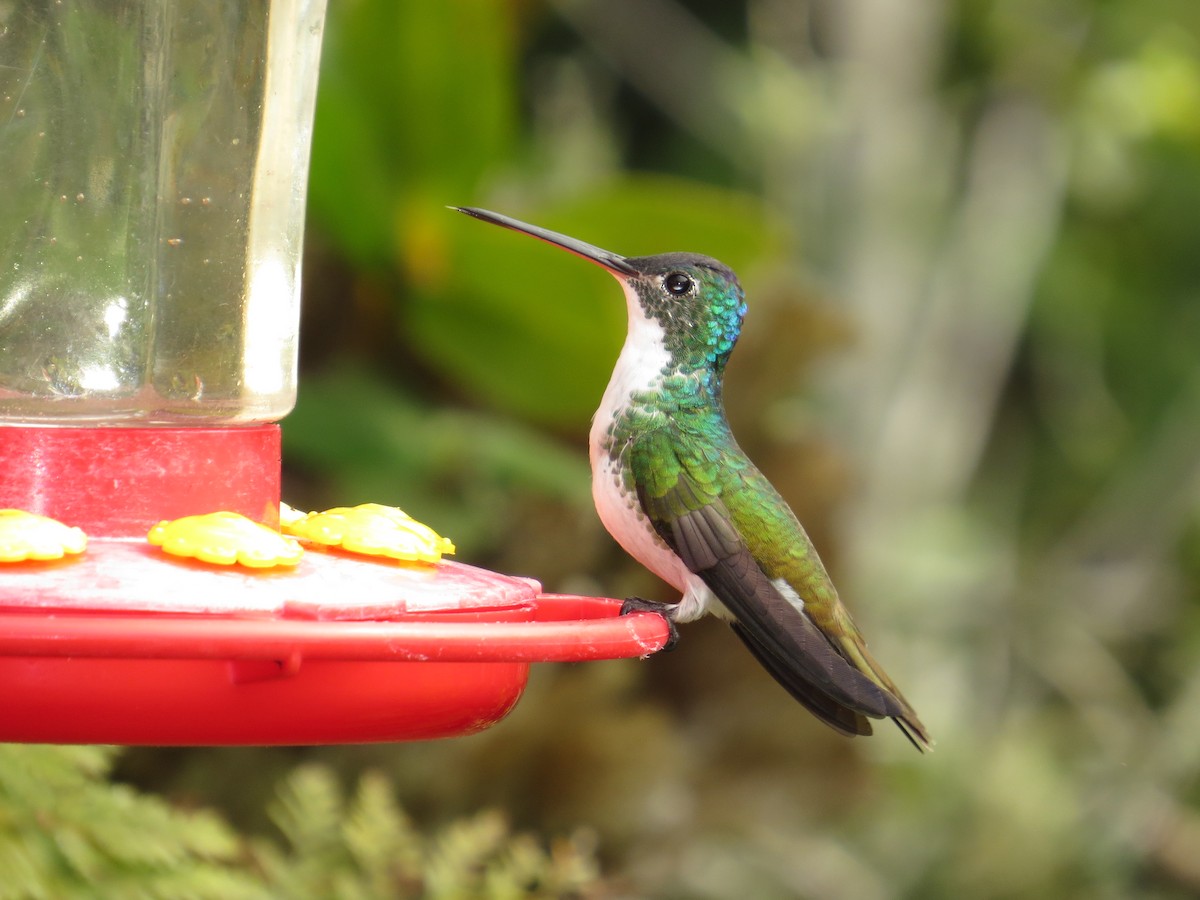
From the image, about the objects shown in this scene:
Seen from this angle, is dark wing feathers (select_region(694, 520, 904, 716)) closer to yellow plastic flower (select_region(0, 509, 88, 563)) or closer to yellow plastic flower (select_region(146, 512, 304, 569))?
yellow plastic flower (select_region(146, 512, 304, 569))

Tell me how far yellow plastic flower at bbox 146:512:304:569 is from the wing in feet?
3.00

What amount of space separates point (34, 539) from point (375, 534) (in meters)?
0.50

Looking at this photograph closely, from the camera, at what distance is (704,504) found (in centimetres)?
286

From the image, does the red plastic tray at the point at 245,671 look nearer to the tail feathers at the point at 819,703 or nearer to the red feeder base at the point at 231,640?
the red feeder base at the point at 231,640

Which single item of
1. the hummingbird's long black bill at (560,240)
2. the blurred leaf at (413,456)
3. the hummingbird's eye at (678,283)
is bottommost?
the blurred leaf at (413,456)

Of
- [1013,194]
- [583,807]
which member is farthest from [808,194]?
[583,807]

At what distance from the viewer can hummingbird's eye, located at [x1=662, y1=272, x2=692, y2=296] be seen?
9.85ft

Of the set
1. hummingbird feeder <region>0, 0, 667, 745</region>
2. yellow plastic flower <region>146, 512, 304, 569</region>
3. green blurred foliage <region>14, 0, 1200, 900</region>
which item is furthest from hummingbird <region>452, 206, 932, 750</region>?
green blurred foliage <region>14, 0, 1200, 900</region>

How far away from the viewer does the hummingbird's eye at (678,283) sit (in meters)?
3.00

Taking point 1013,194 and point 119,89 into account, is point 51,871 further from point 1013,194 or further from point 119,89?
point 1013,194

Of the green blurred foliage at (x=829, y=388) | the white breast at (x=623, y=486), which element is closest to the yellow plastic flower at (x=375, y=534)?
the white breast at (x=623, y=486)

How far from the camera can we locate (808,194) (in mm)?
8820

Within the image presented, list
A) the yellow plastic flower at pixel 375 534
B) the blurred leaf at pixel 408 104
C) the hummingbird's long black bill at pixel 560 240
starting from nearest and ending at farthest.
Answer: the yellow plastic flower at pixel 375 534 → the hummingbird's long black bill at pixel 560 240 → the blurred leaf at pixel 408 104

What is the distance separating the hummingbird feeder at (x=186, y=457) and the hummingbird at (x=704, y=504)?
14.7 inches
